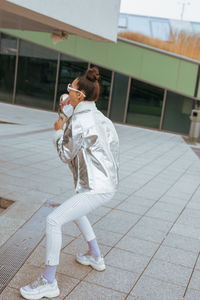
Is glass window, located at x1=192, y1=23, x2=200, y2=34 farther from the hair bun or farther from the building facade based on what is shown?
the hair bun

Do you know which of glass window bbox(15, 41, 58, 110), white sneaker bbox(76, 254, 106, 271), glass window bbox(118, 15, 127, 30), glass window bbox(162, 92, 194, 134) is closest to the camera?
white sneaker bbox(76, 254, 106, 271)

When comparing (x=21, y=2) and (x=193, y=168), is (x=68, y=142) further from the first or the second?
(x=193, y=168)

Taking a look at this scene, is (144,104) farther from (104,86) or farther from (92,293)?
(92,293)

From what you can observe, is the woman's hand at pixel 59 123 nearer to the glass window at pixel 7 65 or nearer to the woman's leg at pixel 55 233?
the woman's leg at pixel 55 233

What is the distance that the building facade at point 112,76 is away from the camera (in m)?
16.5

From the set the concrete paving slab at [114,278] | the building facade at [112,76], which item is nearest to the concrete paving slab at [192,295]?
the concrete paving slab at [114,278]

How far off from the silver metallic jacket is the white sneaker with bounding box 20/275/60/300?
84 centimetres

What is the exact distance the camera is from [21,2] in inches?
199

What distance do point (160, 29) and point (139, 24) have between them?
1.43 m

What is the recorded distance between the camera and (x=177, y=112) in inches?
655

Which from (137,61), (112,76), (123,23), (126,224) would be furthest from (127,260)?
(123,23)

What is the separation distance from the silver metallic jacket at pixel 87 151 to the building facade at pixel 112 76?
44.8 ft

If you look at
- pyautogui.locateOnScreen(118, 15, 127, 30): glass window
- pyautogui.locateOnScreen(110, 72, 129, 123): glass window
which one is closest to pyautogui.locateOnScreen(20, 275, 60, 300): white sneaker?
pyautogui.locateOnScreen(110, 72, 129, 123): glass window

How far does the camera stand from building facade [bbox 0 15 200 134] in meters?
16.5
